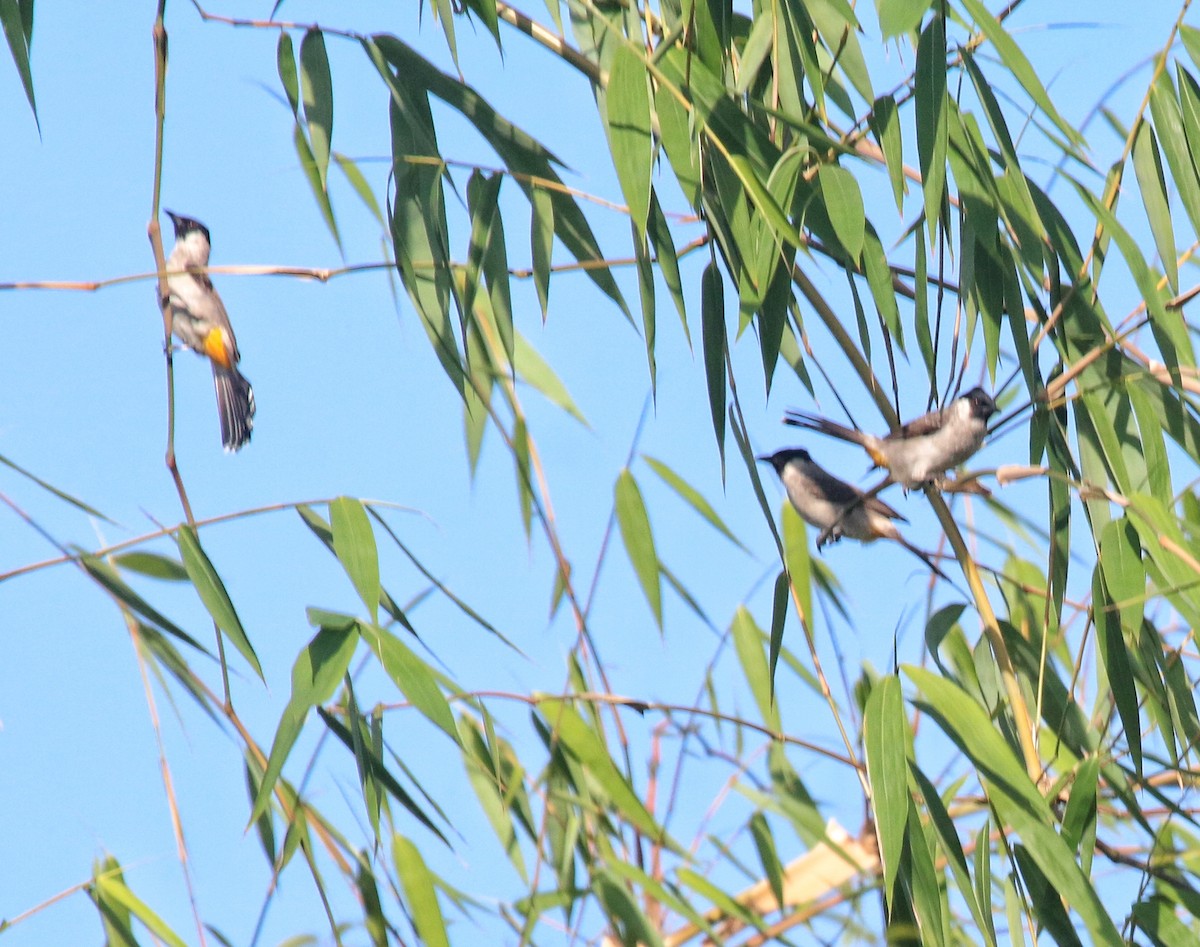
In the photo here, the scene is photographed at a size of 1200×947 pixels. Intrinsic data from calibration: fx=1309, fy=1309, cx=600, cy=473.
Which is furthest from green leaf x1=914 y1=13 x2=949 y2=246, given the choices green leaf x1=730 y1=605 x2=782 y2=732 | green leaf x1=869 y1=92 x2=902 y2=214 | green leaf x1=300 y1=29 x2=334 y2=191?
green leaf x1=730 y1=605 x2=782 y2=732

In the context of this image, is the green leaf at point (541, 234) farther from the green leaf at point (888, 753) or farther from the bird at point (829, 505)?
the bird at point (829, 505)

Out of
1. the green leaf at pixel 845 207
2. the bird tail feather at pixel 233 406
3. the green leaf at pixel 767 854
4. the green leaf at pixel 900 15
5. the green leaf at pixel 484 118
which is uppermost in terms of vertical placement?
the bird tail feather at pixel 233 406

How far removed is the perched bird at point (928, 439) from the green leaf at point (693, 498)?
49 cm

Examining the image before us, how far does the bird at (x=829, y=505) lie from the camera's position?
353cm

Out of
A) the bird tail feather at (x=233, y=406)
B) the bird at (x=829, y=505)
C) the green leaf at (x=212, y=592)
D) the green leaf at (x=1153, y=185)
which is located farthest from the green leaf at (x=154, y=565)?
the green leaf at (x=1153, y=185)

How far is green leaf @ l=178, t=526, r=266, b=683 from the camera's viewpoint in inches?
78.6

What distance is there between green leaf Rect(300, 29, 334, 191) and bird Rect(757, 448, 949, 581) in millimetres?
1688

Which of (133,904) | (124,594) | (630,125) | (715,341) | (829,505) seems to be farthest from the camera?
(829,505)

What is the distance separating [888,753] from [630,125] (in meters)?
0.99

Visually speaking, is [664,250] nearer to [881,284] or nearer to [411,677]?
[881,284]

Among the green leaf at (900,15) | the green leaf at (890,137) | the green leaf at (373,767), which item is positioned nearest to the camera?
the green leaf at (900,15)

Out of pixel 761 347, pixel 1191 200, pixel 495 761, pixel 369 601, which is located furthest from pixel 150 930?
pixel 1191 200

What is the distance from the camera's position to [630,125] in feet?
6.04

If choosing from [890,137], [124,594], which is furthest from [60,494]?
[890,137]
